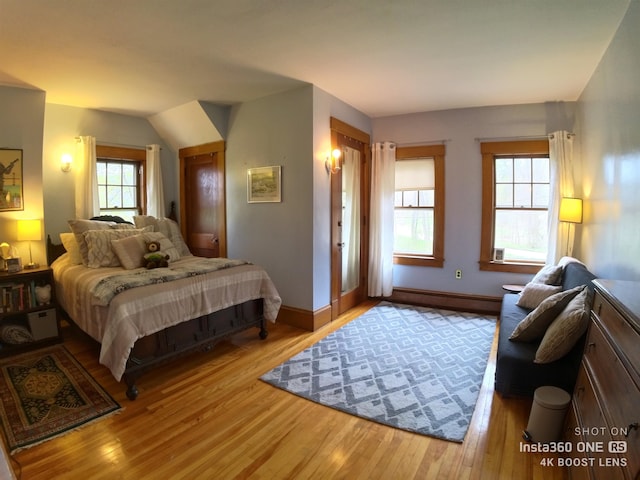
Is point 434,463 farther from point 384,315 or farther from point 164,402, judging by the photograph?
point 384,315

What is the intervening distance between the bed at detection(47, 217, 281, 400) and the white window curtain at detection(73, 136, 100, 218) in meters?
0.54

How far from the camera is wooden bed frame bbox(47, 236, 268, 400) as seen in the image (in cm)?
254

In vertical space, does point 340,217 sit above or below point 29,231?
above

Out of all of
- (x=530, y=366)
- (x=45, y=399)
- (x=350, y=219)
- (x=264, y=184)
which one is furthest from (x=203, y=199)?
(x=530, y=366)

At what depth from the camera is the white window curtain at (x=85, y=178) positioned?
422cm

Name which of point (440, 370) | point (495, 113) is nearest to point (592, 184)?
point (495, 113)

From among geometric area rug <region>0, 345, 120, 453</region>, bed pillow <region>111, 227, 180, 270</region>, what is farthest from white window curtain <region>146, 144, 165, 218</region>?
geometric area rug <region>0, 345, 120, 453</region>

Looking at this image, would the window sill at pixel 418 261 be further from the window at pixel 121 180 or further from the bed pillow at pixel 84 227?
the window at pixel 121 180

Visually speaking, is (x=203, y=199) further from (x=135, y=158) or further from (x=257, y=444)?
(x=257, y=444)

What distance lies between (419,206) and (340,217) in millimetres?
1246

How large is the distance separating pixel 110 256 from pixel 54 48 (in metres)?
1.76

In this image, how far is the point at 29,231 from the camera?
11.5 feet

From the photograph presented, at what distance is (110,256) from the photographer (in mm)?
3385

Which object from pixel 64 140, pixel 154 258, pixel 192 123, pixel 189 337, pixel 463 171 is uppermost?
pixel 192 123
